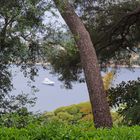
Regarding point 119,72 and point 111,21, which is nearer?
point 111,21

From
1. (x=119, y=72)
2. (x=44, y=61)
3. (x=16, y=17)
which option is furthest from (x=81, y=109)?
(x=16, y=17)

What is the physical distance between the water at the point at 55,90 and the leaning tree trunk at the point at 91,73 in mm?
1322

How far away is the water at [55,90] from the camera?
30.1 feet

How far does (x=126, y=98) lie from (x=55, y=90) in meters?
9.31

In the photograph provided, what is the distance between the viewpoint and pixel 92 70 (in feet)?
28.2

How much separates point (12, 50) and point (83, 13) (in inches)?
162

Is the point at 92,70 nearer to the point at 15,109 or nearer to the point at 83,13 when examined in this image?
the point at 15,109

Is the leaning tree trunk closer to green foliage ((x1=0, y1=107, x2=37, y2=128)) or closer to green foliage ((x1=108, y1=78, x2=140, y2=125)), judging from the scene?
green foliage ((x1=108, y1=78, x2=140, y2=125))

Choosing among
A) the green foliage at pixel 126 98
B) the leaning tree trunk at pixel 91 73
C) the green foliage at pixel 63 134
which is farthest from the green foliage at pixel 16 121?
the green foliage at pixel 126 98

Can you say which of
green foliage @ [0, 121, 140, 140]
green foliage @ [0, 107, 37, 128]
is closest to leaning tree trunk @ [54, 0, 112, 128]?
green foliage @ [0, 107, 37, 128]

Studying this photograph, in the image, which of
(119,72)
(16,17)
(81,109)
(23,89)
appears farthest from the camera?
(81,109)

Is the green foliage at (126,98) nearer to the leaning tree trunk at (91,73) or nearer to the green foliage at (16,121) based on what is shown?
the leaning tree trunk at (91,73)

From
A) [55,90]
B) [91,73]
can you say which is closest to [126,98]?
[91,73]

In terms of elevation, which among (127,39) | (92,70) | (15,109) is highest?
(127,39)
